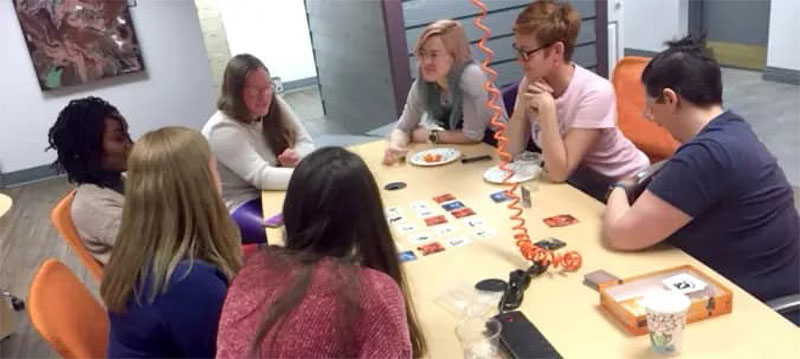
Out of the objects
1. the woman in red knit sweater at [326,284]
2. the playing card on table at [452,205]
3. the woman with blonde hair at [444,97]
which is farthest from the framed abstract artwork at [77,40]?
the woman in red knit sweater at [326,284]

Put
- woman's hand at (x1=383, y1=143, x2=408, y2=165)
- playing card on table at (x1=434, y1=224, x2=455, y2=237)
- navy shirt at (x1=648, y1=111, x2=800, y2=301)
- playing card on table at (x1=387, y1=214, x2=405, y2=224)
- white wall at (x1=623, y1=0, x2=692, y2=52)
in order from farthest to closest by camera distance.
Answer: white wall at (x1=623, y1=0, x2=692, y2=52), woman's hand at (x1=383, y1=143, x2=408, y2=165), playing card on table at (x1=387, y1=214, x2=405, y2=224), playing card on table at (x1=434, y1=224, x2=455, y2=237), navy shirt at (x1=648, y1=111, x2=800, y2=301)

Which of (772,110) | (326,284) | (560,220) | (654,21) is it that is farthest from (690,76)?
(654,21)

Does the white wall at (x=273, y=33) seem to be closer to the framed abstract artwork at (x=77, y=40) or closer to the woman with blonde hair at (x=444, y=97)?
the framed abstract artwork at (x=77, y=40)

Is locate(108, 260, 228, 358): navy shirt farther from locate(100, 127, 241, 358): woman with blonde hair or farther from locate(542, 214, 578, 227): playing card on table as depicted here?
locate(542, 214, 578, 227): playing card on table

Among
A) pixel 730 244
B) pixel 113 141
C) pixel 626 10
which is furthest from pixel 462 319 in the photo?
pixel 626 10

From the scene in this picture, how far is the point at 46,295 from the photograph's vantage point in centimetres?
148

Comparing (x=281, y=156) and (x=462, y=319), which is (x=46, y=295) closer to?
(x=462, y=319)

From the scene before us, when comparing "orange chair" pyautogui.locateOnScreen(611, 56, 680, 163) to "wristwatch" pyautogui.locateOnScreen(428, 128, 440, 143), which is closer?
"orange chair" pyautogui.locateOnScreen(611, 56, 680, 163)

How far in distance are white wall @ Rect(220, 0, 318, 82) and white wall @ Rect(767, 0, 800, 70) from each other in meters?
4.54

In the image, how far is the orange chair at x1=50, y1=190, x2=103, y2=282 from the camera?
196cm

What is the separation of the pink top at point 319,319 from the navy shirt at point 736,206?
74cm

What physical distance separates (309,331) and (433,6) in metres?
3.26

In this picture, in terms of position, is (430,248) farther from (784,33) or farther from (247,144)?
(784,33)

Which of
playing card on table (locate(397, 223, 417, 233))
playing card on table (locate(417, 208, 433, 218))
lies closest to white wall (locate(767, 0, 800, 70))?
playing card on table (locate(417, 208, 433, 218))
